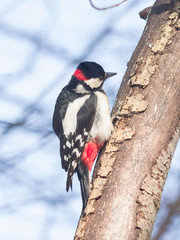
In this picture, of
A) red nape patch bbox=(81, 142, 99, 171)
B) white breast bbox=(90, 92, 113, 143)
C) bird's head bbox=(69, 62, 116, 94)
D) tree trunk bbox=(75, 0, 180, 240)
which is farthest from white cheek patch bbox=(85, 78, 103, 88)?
tree trunk bbox=(75, 0, 180, 240)

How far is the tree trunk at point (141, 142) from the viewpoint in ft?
6.07

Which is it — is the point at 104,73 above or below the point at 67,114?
above

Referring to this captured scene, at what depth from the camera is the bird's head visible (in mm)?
3217

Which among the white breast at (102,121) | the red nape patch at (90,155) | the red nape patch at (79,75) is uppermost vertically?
the red nape patch at (79,75)

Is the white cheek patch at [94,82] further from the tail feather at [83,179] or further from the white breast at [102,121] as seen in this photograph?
the tail feather at [83,179]

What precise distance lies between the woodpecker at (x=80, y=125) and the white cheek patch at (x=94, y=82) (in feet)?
0.08

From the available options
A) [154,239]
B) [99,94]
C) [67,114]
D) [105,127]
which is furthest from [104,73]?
[154,239]

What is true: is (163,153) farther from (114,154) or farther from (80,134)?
(80,134)

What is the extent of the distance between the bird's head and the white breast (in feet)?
0.54

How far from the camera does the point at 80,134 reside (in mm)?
2930

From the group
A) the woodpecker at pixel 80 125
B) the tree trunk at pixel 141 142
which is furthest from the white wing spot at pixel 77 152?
the tree trunk at pixel 141 142

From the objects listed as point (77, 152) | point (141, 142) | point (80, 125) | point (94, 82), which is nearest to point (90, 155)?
point (77, 152)

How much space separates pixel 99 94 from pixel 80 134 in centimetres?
39

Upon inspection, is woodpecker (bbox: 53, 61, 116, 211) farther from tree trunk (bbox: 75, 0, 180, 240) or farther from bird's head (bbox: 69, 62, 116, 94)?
tree trunk (bbox: 75, 0, 180, 240)
